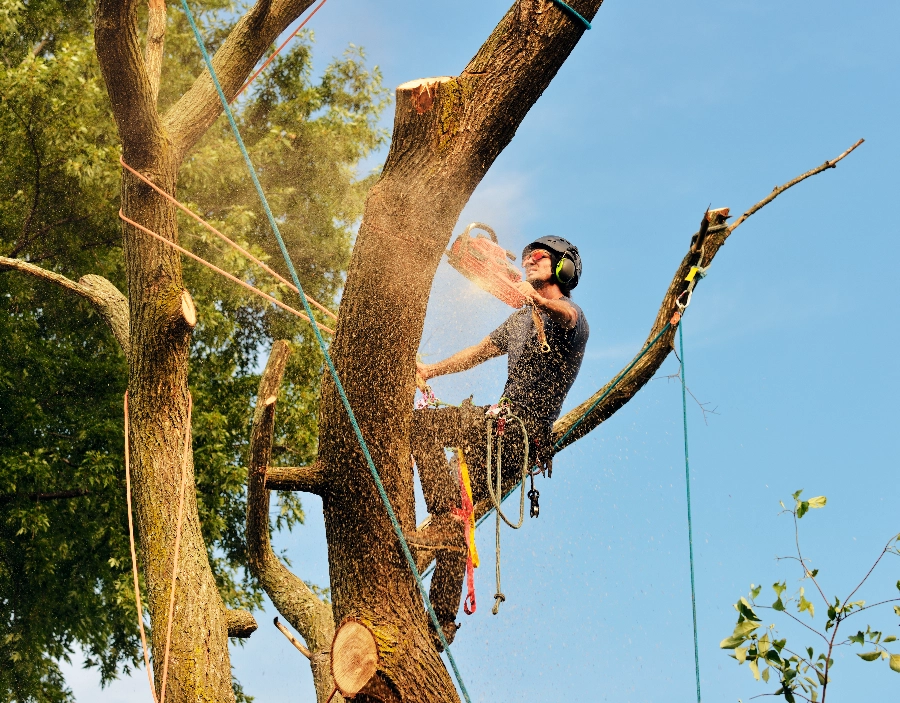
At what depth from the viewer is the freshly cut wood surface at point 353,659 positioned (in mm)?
3043

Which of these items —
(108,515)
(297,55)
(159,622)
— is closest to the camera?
(159,622)

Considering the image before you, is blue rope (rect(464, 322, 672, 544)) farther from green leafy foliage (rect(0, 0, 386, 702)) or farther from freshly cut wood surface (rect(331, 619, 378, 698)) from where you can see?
green leafy foliage (rect(0, 0, 386, 702))

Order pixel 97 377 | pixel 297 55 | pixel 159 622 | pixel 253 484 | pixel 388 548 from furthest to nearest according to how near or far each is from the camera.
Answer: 1. pixel 297 55
2. pixel 97 377
3. pixel 159 622
4. pixel 253 484
5. pixel 388 548

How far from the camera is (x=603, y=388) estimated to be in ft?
14.2

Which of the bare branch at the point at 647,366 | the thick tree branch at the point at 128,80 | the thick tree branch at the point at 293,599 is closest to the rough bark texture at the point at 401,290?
the bare branch at the point at 647,366

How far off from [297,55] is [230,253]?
12.1 feet

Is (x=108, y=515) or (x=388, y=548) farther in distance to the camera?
(x=108, y=515)

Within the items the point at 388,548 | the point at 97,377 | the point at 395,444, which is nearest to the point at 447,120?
the point at 395,444

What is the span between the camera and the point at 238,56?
5660mm

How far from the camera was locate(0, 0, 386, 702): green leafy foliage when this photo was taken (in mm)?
7883

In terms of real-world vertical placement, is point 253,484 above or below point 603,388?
below

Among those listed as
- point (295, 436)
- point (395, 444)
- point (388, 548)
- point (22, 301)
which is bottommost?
point (388, 548)

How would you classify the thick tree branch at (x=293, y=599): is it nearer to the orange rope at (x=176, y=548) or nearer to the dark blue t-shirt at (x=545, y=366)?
the orange rope at (x=176, y=548)

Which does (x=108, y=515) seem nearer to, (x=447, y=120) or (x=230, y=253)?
(x=230, y=253)
